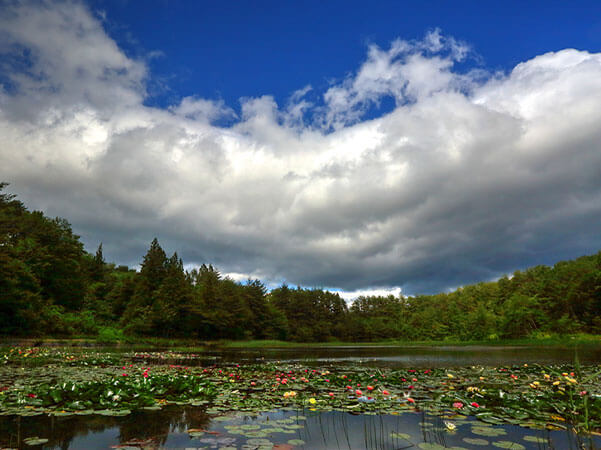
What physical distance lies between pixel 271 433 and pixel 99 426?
2.55m

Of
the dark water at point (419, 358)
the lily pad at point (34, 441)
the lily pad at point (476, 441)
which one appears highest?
the lily pad at point (34, 441)

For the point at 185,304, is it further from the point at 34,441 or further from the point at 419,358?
the point at 34,441

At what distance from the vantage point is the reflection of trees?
4266 mm

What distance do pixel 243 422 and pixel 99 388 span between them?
131 inches

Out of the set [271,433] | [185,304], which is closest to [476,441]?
[271,433]

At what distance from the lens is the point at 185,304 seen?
155 feet

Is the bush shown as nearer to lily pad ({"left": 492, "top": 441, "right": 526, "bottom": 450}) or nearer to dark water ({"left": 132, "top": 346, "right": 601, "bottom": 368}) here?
dark water ({"left": 132, "top": 346, "right": 601, "bottom": 368})

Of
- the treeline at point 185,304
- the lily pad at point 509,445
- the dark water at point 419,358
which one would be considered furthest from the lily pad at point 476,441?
the treeline at point 185,304

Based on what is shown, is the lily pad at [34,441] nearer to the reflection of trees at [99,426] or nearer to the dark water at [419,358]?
the reflection of trees at [99,426]

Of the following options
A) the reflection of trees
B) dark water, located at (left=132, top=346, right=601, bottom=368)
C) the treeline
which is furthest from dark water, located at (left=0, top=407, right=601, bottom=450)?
the treeline

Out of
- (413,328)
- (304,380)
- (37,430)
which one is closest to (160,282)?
(304,380)

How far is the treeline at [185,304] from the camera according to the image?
32.1m

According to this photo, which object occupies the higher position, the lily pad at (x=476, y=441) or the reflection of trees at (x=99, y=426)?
the reflection of trees at (x=99, y=426)

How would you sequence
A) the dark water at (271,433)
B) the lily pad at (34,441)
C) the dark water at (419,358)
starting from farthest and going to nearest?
the dark water at (419,358)
the dark water at (271,433)
the lily pad at (34,441)
